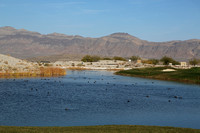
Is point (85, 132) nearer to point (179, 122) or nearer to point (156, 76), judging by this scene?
point (179, 122)

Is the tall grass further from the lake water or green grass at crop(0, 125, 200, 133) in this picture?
green grass at crop(0, 125, 200, 133)

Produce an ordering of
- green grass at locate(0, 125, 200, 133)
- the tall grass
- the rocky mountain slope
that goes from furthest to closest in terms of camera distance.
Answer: the rocky mountain slope
the tall grass
green grass at locate(0, 125, 200, 133)

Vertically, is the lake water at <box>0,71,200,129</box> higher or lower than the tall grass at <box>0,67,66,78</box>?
lower

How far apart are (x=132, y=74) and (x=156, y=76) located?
35.0 feet

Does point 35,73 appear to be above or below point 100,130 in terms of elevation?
above

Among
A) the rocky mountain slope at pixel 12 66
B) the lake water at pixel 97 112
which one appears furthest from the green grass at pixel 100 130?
the rocky mountain slope at pixel 12 66

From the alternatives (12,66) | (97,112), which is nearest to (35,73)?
(12,66)

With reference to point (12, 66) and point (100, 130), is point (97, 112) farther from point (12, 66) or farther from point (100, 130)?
point (12, 66)

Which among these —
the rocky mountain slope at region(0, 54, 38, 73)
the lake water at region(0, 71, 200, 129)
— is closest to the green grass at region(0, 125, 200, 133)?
the lake water at region(0, 71, 200, 129)

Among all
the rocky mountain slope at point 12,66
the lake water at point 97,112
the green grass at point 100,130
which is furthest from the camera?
the rocky mountain slope at point 12,66

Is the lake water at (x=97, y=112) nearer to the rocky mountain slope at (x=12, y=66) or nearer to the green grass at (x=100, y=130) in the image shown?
the green grass at (x=100, y=130)

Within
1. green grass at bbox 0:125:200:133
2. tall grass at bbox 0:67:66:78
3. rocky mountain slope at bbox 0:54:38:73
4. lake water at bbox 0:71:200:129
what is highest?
rocky mountain slope at bbox 0:54:38:73

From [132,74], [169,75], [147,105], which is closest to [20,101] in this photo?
[147,105]

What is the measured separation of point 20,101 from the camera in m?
29.9
